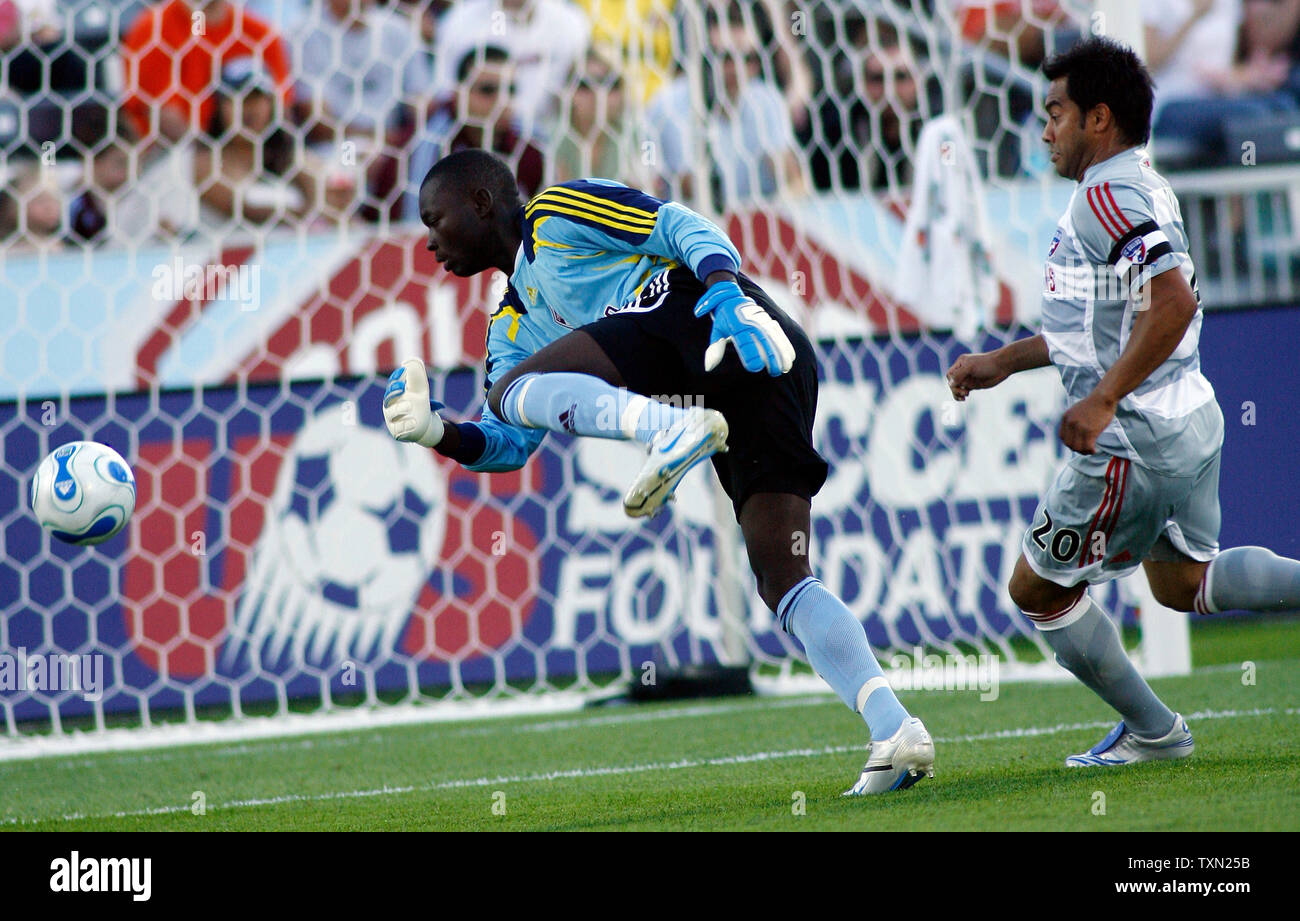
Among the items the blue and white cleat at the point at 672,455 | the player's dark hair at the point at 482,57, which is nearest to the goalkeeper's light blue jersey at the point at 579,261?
the blue and white cleat at the point at 672,455

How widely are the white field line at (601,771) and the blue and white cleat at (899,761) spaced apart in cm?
106

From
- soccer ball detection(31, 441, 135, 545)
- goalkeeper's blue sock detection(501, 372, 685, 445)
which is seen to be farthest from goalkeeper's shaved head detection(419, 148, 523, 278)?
soccer ball detection(31, 441, 135, 545)

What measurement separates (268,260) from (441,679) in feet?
7.01

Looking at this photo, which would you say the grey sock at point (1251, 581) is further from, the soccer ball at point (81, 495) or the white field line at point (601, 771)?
the soccer ball at point (81, 495)

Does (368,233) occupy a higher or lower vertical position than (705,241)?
higher

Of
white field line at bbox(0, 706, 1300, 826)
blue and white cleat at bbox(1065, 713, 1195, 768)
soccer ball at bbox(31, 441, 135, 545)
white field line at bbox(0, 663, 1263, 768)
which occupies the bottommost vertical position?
white field line at bbox(0, 663, 1263, 768)

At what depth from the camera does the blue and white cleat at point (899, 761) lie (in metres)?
3.55

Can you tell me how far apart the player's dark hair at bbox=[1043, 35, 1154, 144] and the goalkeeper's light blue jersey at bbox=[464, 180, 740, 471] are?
35.6 inches

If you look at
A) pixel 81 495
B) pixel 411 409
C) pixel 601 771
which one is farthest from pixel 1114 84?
pixel 81 495

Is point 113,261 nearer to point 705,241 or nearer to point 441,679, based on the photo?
point 441,679

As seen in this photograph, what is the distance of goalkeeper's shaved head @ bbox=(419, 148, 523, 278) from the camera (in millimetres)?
3996

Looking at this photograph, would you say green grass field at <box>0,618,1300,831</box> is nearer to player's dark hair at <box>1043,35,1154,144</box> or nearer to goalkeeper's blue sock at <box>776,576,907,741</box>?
goalkeeper's blue sock at <box>776,576,907,741</box>
